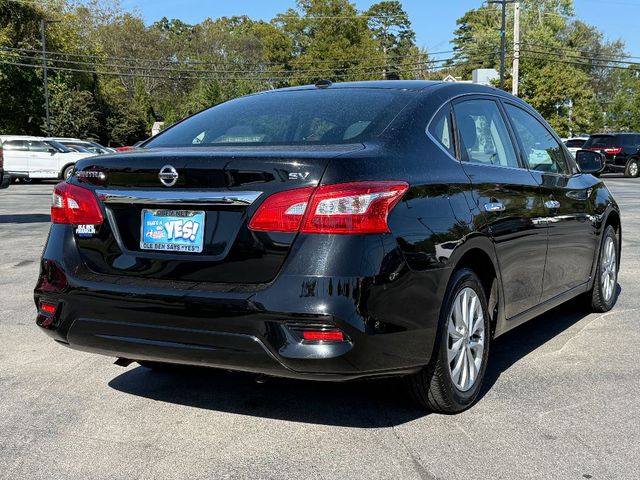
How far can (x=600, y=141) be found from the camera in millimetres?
30984

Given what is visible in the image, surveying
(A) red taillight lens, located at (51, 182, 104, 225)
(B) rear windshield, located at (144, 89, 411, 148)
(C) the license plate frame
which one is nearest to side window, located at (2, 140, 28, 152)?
(B) rear windshield, located at (144, 89, 411, 148)

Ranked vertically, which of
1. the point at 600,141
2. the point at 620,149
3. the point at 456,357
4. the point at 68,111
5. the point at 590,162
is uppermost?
the point at 68,111

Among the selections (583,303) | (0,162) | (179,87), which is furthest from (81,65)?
(583,303)

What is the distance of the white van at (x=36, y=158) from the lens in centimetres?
2656

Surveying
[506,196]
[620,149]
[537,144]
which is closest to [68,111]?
[620,149]

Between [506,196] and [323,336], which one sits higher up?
[506,196]

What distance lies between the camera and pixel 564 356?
4.88 m

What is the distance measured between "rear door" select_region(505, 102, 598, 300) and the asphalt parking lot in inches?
20.6

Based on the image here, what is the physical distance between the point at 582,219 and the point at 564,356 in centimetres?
105

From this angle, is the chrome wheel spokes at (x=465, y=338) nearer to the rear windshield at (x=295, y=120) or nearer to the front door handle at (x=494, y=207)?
the front door handle at (x=494, y=207)

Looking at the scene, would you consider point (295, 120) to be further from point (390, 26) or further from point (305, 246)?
point (390, 26)

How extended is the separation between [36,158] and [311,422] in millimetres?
25245

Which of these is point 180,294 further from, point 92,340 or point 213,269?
point 92,340

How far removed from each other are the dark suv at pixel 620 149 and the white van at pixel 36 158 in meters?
19.9
